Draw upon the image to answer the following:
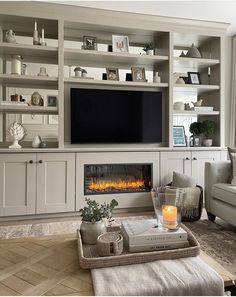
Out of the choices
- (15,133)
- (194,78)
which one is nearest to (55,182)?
(15,133)

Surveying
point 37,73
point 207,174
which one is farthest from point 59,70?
point 207,174

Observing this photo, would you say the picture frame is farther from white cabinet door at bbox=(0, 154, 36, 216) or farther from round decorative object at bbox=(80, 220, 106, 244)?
round decorative object at bbox=(80, 220, 106, 244)

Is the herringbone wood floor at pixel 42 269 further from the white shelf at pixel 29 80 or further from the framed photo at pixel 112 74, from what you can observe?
the framed photo at pixel 112 74

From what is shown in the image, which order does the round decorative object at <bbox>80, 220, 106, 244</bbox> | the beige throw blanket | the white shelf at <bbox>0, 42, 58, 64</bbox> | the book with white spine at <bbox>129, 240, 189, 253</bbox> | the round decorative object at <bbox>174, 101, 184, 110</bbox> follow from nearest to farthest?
the beige throw blanket < the book with white spine at <bbox>129, 240, 189, 253</bbox> < the round decorative object at <bbox>80, 220, 106, 244</bbox> < the white shelf at <bbox>0, 42, 58, 64</bbox> < the round decorative object at <bbox>174, 101, 184, 110</bbox>

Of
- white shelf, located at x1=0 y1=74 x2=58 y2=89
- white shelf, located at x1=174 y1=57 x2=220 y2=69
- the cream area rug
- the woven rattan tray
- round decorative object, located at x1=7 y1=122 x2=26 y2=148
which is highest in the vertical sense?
white shelf, located at x1=174 y1=57 x2=220 y2=69

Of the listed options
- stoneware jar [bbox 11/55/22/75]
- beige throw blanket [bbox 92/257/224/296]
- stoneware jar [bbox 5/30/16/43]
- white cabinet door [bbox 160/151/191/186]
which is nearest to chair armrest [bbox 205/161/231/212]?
white cabinet door [bbox 160/151/191/186]

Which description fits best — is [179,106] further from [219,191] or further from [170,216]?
[170,216]

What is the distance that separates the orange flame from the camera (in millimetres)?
3348

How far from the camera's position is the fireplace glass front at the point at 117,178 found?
332 centimetres

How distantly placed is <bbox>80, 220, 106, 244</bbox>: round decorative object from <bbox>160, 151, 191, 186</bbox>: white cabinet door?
2230 millimetres

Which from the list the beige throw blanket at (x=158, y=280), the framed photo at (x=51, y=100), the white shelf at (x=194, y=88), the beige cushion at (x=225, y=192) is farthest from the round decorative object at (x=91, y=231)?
the white shelf at (x=194, y=88)

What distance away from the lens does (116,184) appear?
136 inches

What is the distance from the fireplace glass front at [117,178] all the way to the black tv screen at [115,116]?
1.15 feet

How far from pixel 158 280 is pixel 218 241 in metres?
1.65
